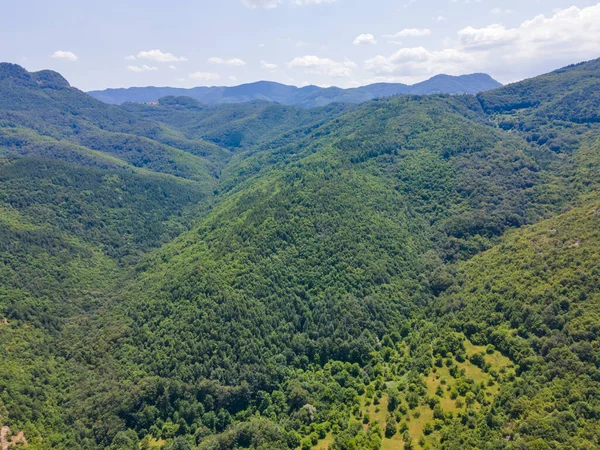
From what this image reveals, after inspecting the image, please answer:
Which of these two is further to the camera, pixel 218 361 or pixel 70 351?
pixel 70 351

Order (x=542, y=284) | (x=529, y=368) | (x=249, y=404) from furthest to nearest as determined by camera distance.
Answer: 1. (x=542, y=284)
2. (x=249, y=404)
3. (x=529, y=368)

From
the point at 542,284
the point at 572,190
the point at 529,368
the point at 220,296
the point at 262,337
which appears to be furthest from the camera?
the point at 572,190

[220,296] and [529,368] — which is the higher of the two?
[220,296]

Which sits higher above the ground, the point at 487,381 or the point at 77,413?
the point at 487,381

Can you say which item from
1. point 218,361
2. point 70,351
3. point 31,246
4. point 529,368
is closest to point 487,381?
point 529,368

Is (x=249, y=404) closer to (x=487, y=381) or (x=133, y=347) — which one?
(x=133, y=347)

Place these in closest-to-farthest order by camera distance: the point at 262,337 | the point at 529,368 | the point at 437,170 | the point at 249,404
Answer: the point at 529,368 → the point at 249,404 → the point at 262,337 → the point at 437,170

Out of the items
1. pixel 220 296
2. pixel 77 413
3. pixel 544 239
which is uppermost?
pixel 544 239

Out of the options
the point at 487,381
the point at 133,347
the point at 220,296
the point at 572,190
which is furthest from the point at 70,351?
the point at 572,190

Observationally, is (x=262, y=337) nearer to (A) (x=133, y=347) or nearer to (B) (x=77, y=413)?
(A) (x=133, y=347)
